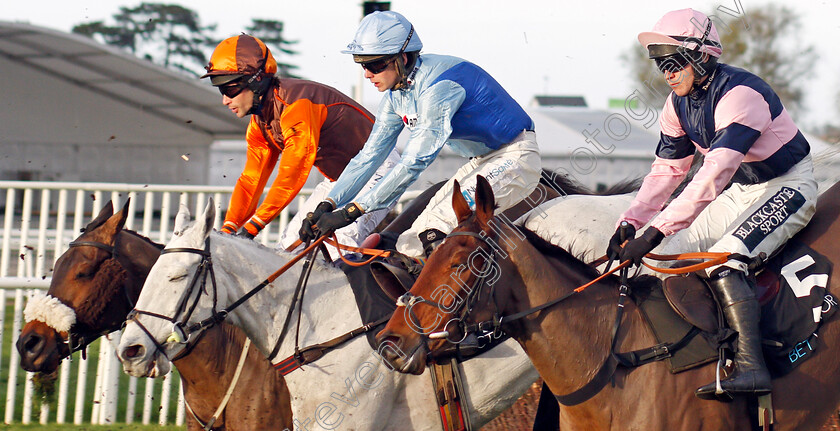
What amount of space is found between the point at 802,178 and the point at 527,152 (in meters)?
1.20

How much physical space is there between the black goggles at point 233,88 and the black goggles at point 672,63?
197 cm

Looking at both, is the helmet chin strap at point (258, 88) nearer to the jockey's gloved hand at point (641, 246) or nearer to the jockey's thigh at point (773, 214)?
the jockey's gloved hand at point (641, 246)

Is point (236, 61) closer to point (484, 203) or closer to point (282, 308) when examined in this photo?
point (282, 308)

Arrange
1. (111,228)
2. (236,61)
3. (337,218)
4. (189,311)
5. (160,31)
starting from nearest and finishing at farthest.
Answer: (189,311) < (337,218) < (111,228) < (236,61) < (160,31)

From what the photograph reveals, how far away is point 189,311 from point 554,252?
55.8 inches

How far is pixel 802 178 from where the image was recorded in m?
3.35

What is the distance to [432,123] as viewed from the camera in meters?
3.71

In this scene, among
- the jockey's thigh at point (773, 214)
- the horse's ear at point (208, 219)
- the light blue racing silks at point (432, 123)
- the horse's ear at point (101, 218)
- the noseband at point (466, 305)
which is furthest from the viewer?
the horse's ear at point (101, 218)

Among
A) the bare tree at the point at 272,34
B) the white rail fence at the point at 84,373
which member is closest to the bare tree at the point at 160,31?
the bare tree at the point at 272,34

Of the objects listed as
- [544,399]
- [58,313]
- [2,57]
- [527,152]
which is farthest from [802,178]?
[2,57]

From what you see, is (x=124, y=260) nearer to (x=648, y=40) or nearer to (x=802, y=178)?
(x=648, y=40)

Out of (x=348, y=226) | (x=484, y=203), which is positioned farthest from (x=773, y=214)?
(x=348, y=226)

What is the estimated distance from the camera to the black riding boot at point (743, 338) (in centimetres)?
287

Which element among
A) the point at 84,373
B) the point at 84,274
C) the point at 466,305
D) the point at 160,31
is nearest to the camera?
the point at 466,305
